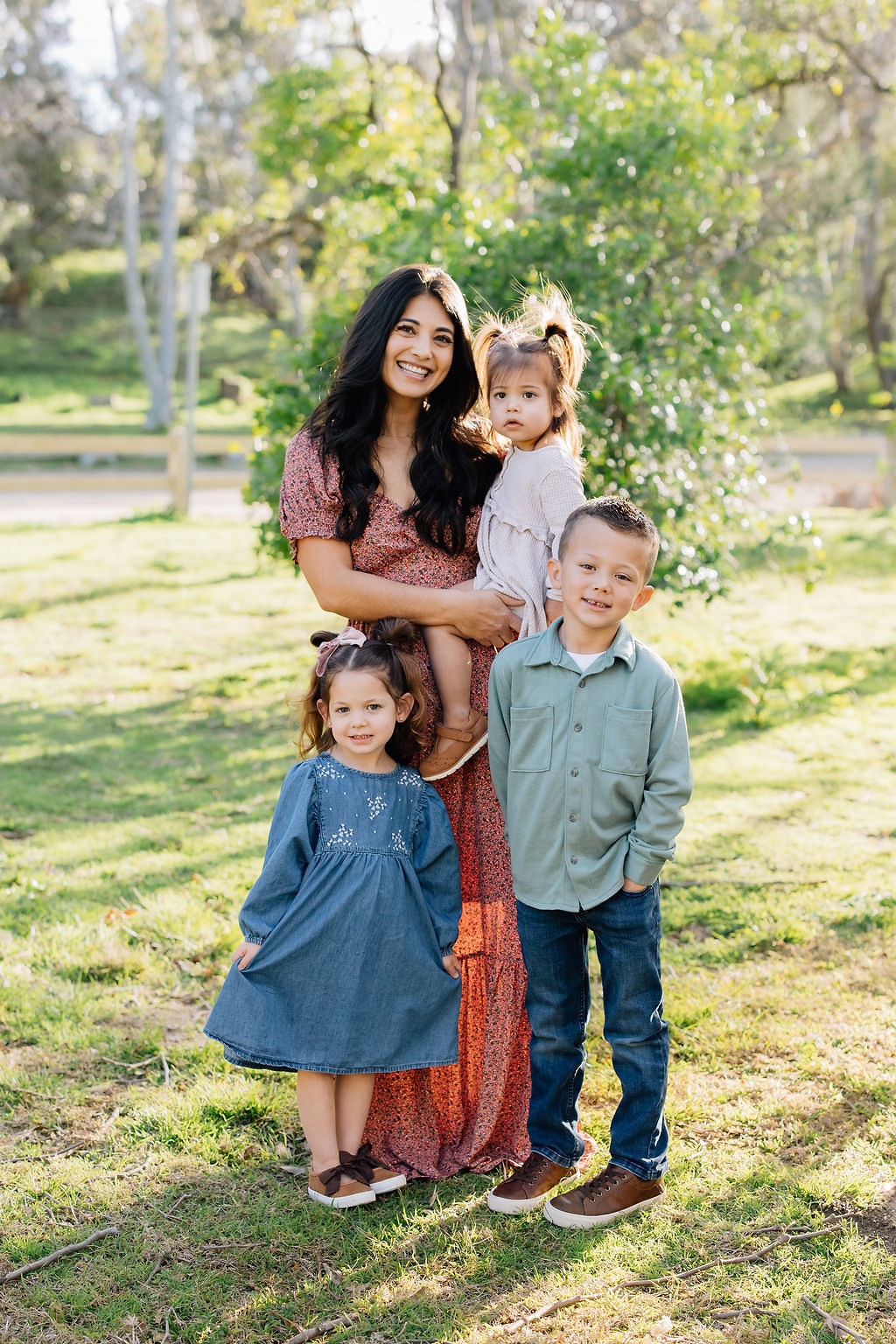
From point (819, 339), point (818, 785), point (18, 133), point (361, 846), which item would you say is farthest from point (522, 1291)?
point (18, 133)

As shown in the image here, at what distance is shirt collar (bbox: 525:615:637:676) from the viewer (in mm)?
2629

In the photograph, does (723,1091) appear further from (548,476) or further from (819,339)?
(819,339)

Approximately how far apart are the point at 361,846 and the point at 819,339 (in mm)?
32114

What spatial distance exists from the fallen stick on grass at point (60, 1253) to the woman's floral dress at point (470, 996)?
2.11 ft

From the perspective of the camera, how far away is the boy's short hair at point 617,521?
2.57m

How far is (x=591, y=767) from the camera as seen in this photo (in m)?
2.63

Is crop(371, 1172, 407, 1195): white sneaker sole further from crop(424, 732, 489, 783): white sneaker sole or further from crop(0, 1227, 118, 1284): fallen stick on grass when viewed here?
crop(424, 732, 489, 783): white sneaker sole

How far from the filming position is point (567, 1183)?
2953mm

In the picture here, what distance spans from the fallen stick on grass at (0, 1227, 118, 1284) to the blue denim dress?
0.46 m

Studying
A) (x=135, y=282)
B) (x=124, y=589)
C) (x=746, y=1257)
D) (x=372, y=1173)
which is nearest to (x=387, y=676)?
(x=372, y=1173)

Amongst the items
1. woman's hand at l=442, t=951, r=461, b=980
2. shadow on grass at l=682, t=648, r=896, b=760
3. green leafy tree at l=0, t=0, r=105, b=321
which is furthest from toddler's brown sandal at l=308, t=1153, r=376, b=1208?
green leafy tree at l=0, t=0, r=105, b=321

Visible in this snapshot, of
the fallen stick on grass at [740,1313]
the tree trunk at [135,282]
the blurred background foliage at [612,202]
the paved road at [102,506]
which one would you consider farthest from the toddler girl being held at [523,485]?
the tree trunk at [135,282]

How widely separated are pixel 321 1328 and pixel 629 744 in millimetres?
1321

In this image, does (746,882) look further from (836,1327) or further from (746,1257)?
(836,1327)
